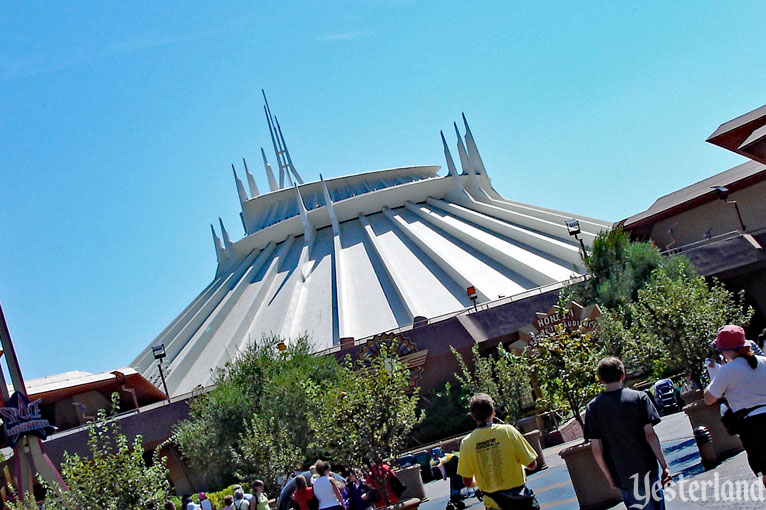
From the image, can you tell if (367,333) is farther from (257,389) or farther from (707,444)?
(707,444)

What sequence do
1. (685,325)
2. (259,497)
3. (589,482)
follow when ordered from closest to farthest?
1. (589,482)
2. (259,497)
3. (685,325)

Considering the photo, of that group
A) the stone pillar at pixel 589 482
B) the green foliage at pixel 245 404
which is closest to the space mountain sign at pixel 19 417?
the green foliage at pixel 245 404

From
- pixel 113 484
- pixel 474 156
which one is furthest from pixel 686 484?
pixel 474 156

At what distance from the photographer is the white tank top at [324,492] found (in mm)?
10422

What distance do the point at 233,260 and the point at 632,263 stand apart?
30.9 m

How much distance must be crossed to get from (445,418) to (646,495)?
2515cm

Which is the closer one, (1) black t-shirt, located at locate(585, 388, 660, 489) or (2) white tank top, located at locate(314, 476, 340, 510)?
(1) black t-shirt, located at locate(585, 388, 660, 489)

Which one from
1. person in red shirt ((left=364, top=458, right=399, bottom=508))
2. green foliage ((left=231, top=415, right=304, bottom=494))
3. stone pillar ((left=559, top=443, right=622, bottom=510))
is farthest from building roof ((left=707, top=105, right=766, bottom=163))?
stone pillar ((left=559, top=443, right=622, bottom=510))

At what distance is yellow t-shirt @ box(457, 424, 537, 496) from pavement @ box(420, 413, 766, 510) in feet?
7.01

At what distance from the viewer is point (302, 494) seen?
10.7 meters

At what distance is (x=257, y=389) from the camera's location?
27891mm

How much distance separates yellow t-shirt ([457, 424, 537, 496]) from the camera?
6.40 m

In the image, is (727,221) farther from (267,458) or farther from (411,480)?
(267,458)

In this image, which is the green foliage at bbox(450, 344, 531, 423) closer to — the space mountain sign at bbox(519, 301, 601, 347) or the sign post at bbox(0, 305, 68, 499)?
the space mountain sign at bbox(519, 301, 601, 347)
